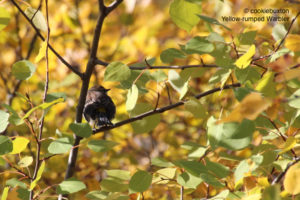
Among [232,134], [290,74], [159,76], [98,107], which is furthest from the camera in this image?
[98,107]

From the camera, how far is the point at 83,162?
2.53 m

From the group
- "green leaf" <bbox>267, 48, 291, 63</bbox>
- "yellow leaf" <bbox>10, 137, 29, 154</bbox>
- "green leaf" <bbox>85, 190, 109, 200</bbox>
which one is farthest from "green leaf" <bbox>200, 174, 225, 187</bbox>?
"yellow leaf" <bbox>10, 137, 29, 154</bbox>

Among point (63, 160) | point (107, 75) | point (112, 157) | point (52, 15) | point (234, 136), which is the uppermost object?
point (52, 15)

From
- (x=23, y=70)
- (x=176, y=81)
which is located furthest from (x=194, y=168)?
(x=23, y=70)

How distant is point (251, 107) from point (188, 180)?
435 mm

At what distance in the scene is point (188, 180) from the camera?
1.28 meters

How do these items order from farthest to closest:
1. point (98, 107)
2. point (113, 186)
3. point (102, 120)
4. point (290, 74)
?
point (98, 107) → point (102, 120) → point (113, 186) → point (290, 74)

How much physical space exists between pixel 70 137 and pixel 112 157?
1387 mm

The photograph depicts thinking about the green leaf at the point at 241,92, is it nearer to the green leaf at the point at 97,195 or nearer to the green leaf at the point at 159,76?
the green leaf at the point at 159,76

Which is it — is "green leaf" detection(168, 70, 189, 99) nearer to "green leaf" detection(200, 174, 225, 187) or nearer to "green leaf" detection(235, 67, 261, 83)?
"green leaf" detection(235, 67, 261, 83)

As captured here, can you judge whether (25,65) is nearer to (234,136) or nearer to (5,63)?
(234,136)

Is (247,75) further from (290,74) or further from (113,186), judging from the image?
(113,186)

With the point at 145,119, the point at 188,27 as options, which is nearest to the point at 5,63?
the point at 145,119

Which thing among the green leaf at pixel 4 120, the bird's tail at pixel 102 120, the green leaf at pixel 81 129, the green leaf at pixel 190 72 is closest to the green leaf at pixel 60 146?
the green leaf at pixel 81 129
